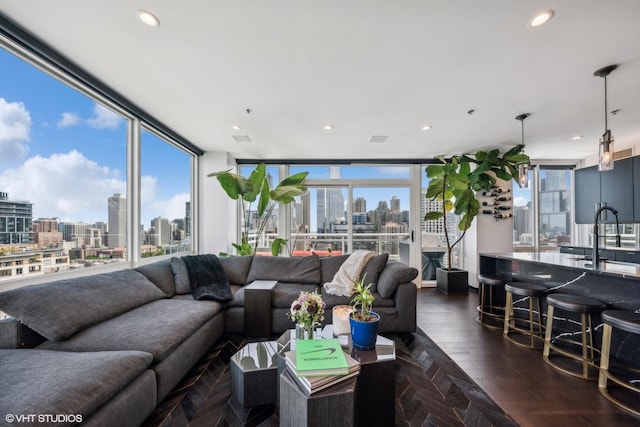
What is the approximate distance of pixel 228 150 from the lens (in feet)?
16.2

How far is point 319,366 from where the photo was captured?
1269 mm

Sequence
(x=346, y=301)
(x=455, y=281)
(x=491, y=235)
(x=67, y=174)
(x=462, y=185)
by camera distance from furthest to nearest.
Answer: (x=491, y=235) < (x=455, y=281) < (x=462, y=185) < (x=346, y=301) < (x=67, y=174)

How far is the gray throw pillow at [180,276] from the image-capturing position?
3062mm

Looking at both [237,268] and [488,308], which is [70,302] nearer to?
[237,268]

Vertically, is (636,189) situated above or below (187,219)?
above

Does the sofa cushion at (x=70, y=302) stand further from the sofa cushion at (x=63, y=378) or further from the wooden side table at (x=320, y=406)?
the wooden side table at (x=320, y=406)

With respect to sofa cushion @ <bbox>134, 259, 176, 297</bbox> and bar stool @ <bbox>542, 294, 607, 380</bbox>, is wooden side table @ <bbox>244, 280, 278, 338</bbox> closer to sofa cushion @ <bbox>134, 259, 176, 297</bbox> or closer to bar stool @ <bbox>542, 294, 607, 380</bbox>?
→ sofa cushion @ <bbox>134, 259, 176, 297</bbox>

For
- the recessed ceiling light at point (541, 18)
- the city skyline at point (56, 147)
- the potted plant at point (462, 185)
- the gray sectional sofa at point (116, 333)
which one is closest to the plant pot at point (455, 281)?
the potted plant at point (462, 185)

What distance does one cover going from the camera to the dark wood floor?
1.71 meters

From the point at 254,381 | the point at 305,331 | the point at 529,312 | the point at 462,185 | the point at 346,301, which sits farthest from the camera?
the point at 462,185

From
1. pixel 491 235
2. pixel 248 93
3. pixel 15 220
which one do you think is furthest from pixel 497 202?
pixel 15 220

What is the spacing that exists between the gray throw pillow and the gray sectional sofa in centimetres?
1

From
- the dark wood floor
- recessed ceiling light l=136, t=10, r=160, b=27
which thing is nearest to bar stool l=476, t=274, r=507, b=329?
the dark wood floor

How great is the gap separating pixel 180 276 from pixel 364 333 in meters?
2.42
